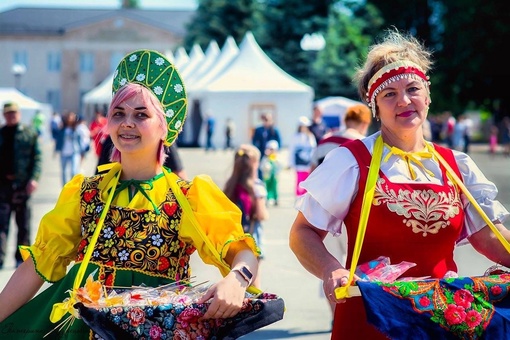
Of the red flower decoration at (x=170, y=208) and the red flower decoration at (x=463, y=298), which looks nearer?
the red flower decoration at (x=463, y=298)

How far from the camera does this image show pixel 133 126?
3637mm

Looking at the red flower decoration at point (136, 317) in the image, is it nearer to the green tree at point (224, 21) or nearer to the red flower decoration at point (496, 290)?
the red flower decoration at point (496, 290)

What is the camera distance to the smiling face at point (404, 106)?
3715mm

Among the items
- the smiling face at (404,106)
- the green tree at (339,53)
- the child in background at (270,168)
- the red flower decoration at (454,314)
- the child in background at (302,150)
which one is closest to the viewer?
the red flower decoration at (454,314)

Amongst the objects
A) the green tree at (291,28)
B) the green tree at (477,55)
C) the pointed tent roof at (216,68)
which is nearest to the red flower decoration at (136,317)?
the pointed tent roof at (216,68)

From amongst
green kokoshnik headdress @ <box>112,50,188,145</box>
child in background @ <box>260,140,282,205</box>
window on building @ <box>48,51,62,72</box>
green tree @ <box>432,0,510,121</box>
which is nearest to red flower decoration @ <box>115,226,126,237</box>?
green kokoshnik headdress @ <box>112,50,188,145</box>

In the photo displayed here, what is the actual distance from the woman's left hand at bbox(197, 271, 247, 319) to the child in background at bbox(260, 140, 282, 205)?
14.1m

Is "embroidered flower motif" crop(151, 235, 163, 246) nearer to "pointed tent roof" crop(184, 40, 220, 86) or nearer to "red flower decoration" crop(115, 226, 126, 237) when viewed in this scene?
"red flower decoration" crop(115, 226, 126, 237)

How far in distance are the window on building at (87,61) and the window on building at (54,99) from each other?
3.33 metres

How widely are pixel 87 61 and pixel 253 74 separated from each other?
188 feet

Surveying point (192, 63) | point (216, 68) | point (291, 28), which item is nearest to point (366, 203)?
point (216, 68)

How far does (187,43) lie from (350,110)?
2451 inches

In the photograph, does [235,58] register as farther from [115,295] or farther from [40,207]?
[115,295]

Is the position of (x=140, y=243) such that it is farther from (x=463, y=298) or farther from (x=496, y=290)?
(x=496, y=290)
